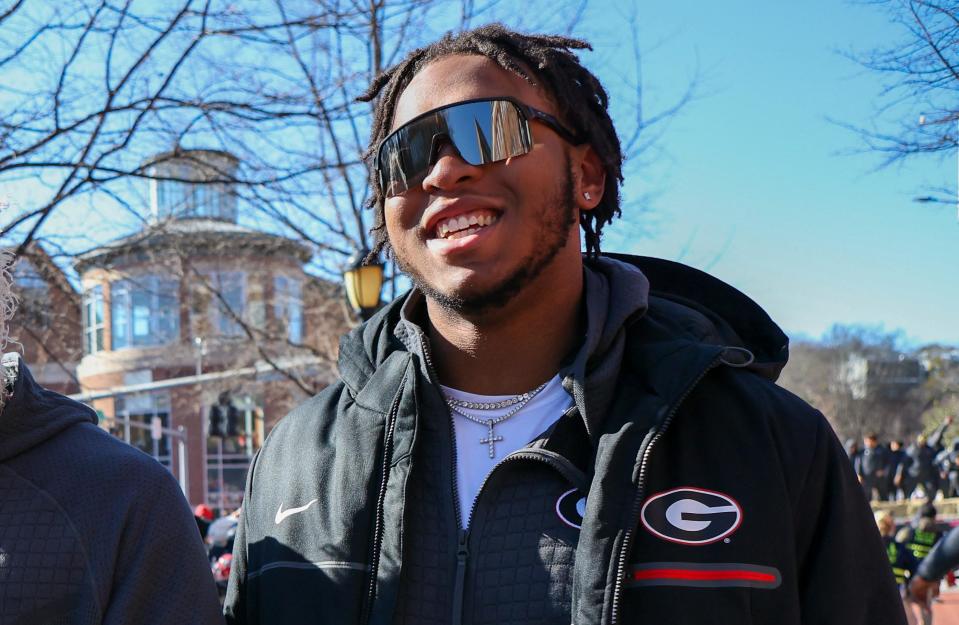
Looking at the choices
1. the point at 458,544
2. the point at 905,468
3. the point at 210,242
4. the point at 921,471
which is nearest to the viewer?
the point at 458,544

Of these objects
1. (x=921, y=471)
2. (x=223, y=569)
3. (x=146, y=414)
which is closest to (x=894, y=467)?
(x=921, y=471)

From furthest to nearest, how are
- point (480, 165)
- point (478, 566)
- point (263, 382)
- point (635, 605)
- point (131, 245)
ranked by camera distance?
point (263, 382), point (131, 245), point (480, 165), point (478, 566), point (635, 605)

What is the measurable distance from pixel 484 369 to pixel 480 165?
48 cm

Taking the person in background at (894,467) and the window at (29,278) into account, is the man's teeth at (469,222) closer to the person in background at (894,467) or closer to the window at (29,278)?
the window at (29,278)

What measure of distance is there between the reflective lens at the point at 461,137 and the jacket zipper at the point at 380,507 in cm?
53

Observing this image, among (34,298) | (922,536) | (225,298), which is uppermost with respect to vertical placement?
(225,298)

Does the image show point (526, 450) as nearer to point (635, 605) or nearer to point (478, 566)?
point (478, 566)

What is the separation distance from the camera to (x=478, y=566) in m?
2.02

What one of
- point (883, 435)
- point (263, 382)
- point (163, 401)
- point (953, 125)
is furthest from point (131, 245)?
point (883, 435)

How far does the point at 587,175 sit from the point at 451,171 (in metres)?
0.41

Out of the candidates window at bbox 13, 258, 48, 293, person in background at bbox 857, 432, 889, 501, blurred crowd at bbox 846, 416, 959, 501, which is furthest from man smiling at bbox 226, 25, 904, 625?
person in background at bbox 857, 432, 889, 501

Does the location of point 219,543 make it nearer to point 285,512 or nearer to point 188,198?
point 188,198

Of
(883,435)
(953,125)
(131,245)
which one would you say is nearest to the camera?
(953,125)

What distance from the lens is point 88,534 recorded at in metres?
1.93
